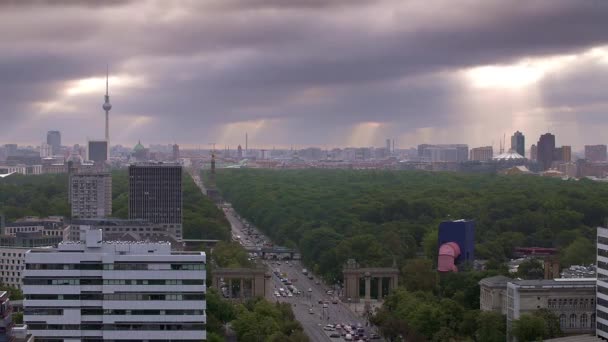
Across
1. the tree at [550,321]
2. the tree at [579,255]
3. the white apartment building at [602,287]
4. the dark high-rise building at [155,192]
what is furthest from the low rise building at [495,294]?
the dark high-rise building at [155,192]

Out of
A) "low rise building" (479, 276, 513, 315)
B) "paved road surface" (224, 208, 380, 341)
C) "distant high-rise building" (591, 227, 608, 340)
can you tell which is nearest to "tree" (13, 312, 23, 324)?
"paved road surface" (224, 208, 380, 341)

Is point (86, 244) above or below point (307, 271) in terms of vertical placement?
above

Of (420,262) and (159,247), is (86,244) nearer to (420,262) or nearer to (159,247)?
(159,247)

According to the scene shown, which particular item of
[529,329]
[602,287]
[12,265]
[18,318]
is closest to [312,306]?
[12,265]

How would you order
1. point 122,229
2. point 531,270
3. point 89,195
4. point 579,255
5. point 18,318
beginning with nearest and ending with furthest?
point 18,318, point 531,270, point 579,255, point 122,229, point 89,195

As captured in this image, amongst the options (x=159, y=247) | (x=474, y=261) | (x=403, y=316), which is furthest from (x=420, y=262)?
(x=159, y=247)

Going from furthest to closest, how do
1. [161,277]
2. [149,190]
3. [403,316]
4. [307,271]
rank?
1. [149,190]
2. [307,271]
3. [403,316]
4. [161,277]

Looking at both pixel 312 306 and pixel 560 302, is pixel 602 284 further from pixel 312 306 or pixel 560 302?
pixel 312 306
